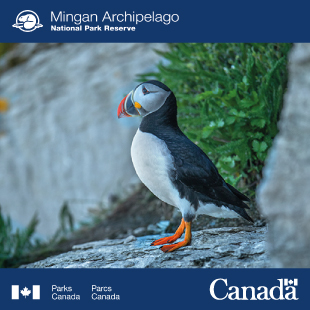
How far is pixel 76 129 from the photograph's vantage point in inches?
295

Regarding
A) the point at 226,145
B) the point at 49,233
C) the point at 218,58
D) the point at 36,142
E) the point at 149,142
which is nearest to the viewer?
the point at 149,142

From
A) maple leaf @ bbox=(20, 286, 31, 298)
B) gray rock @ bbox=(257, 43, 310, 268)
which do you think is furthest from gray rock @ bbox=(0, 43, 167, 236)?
gray rock @ bbox=(257, 43, 310, 268)

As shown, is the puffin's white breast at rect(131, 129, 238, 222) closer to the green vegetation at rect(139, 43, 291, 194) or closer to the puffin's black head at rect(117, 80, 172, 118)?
the puffin's black head at rect(117, 80, 172, 118)

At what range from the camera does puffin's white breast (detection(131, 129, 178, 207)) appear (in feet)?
8.94

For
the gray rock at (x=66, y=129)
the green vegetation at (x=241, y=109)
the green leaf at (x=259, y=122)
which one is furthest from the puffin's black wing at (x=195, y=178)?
the gray rock at (x=66, y=129)

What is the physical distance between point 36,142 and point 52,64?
4.93 feet

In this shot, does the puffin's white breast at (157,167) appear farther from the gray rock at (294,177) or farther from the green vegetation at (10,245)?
the green vegetation at (10,245)

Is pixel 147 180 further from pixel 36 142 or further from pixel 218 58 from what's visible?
pixel 36 142

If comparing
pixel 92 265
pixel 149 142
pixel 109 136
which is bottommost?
pixel 92 265

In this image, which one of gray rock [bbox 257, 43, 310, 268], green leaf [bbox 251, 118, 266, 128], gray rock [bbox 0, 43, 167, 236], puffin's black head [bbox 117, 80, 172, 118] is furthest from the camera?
gray rock [bbox 0, 43, 167, 236]

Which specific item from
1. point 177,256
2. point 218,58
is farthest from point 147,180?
point 218,58

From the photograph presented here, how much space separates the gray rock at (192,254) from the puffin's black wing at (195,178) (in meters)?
0.25

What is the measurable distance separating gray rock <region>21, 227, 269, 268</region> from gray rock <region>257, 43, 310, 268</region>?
0.69 m

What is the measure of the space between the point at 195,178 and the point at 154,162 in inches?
11.8
